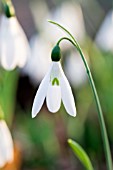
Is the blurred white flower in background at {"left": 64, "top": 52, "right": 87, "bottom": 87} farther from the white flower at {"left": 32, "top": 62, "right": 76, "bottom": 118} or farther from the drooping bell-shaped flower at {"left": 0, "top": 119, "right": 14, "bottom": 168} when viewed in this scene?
the white flower at {"left": 32, "top": 62, "right": 76, "bottom": 118}

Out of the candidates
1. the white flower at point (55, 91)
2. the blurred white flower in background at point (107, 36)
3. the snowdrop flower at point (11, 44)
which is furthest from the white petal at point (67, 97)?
the blurred white flower in background at point (107, 36)

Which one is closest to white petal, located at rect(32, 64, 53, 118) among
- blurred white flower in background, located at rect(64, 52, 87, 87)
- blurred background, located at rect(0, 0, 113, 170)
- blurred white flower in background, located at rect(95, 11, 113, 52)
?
blurred background, located at rect(0, 0, 113, 170)

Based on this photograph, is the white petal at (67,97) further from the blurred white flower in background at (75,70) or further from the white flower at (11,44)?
the blurred white flower in background at (75,70)

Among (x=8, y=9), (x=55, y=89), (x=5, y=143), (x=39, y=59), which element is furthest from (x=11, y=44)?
(x=39, y=59)

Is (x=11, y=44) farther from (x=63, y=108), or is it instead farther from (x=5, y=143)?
(x=63, y=108)

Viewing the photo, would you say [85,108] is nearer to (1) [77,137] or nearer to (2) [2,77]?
(1) [77,137]

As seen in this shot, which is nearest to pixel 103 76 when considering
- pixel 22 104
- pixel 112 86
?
pixel 112 86
